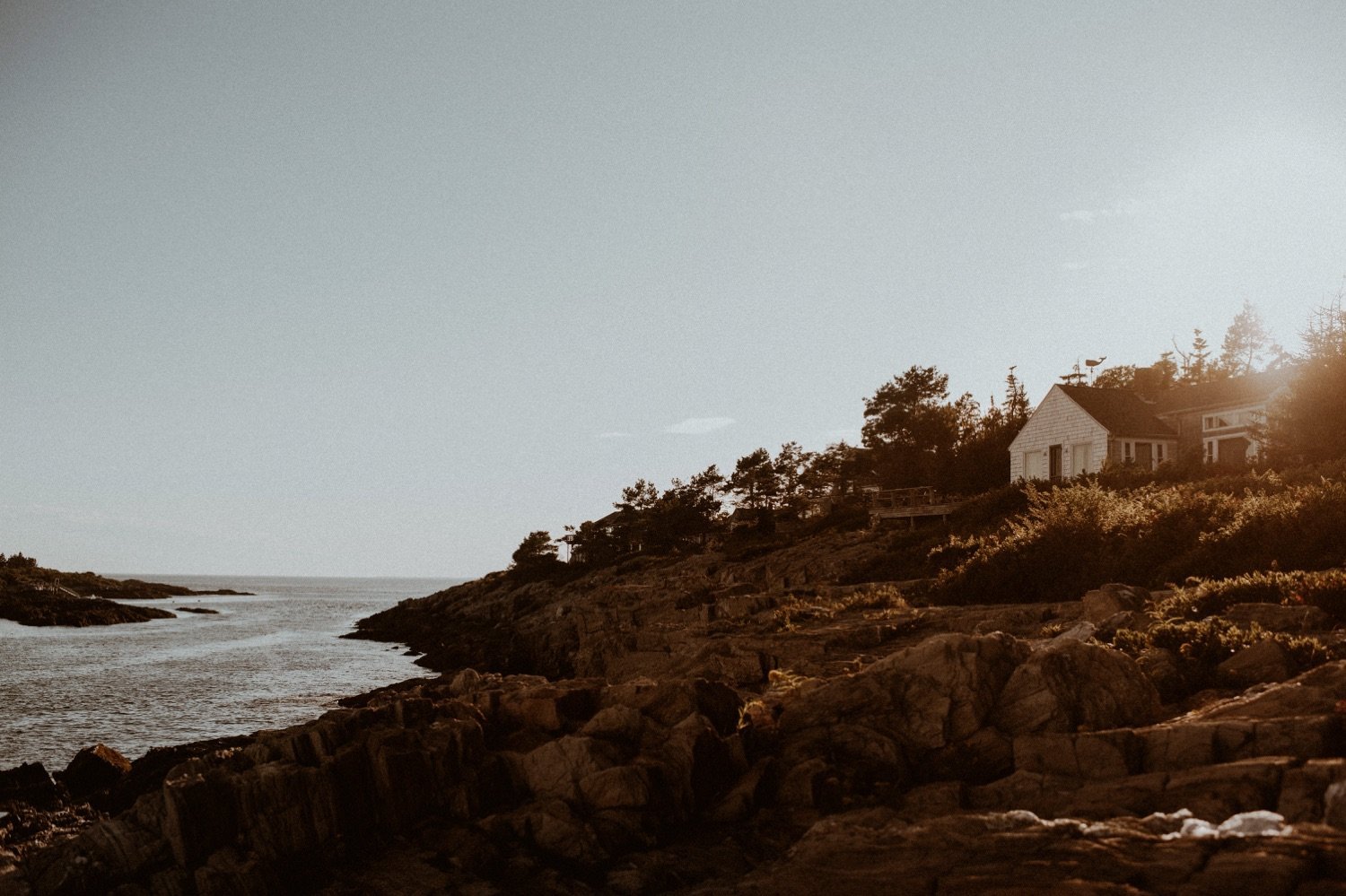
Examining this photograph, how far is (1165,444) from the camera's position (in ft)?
158

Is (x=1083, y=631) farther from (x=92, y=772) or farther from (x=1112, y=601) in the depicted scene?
(x=92, y=772)

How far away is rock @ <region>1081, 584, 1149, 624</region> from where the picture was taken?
17.7 meters

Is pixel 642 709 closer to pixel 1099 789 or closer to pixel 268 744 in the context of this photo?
pixel 268 744

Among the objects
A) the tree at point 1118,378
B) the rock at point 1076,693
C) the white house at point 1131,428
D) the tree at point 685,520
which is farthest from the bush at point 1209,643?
the tree at point 1118,378

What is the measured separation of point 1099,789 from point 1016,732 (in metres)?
2.29

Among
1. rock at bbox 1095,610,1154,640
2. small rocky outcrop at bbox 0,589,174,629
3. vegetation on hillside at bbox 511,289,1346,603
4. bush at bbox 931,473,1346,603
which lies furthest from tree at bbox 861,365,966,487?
small rocky outcrop at bbox 0,589,174,629

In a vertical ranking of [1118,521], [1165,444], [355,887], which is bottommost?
[355,887]

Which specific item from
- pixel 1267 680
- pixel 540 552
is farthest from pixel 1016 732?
pixel 540 552

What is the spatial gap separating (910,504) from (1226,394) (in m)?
17.8

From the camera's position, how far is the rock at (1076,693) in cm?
1164

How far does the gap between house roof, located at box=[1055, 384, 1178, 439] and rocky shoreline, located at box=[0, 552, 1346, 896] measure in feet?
109

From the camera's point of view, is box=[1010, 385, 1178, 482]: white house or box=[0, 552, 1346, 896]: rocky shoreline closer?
box=[0, 552, 1346, 896]: rocky shoreline

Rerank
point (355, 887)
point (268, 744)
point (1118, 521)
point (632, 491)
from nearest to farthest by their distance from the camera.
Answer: point (355, 887), point (268, 744), point (1118, 521), point (632, 491)

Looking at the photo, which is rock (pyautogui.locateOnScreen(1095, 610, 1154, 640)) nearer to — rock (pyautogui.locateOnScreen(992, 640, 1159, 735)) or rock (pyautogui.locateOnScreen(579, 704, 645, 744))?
rock (pyautogui.locateOnScreen(992, 640, 1159, 735))
